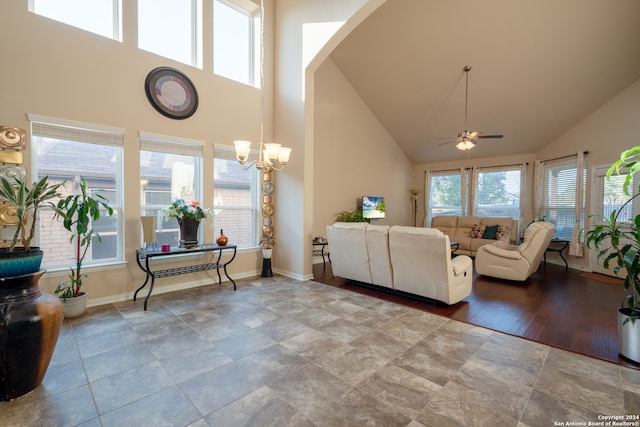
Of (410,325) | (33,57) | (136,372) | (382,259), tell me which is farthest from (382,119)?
(136,372)

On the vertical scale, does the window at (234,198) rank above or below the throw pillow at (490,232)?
above

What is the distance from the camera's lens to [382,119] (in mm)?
7809

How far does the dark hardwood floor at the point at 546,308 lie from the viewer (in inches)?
108

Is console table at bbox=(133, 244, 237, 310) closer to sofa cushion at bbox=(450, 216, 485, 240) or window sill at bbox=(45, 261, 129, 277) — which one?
window sill at bbox=(45, 261, 129, 277)

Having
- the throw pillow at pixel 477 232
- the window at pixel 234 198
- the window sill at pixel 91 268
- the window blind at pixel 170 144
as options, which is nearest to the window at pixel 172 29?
the window blind at pixel 170 144

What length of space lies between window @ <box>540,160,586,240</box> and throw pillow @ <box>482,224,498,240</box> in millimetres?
1025

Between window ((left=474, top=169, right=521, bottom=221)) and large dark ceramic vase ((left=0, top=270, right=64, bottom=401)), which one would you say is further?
window ((left=474, top=169, right=521, bottom=221))

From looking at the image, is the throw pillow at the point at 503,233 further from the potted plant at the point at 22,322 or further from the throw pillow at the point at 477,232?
the potted plant at the point at 22,322

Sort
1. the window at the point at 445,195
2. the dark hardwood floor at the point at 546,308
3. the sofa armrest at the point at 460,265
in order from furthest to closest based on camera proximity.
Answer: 1. the window at the point at 445,195
2. the sofa armrest at the point at 460,265
3. the dark hardwood floor at the point at 546,308

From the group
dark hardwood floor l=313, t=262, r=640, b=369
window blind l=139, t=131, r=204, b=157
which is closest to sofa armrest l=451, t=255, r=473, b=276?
dark hardwood floor l=313, t=262, r=640, b=369

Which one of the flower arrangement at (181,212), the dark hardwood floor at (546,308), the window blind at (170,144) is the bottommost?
the dark hardwood floor at (546,308)

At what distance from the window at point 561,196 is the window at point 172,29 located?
24.8 feet

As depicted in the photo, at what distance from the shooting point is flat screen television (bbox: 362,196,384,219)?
7.21 meters

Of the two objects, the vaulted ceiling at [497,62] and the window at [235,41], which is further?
the window at [235,41]
